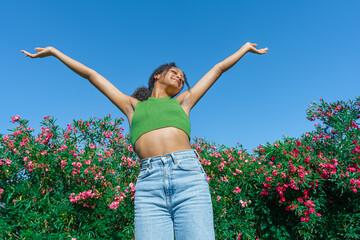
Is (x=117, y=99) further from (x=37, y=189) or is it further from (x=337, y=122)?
(x=337, y=122)

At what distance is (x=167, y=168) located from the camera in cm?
183

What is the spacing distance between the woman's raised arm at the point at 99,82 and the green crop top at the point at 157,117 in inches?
6.9

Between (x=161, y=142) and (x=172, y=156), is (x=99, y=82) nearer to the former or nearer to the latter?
(x=161, y=142)

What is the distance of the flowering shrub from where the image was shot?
4156mm

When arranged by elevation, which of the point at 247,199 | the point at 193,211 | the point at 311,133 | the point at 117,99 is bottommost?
the point at 193,211

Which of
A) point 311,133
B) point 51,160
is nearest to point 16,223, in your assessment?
point 51,160

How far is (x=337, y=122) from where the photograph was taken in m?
5.91

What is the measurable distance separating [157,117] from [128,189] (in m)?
2.60

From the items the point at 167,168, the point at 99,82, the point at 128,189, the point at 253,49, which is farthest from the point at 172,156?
the point at 128,189

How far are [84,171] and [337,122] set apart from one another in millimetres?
5149

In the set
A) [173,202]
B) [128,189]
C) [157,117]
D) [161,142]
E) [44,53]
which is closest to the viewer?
[173,202]

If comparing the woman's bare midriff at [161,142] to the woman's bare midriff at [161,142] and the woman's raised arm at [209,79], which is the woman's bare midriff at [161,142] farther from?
the woman's raised arm at [209,79]

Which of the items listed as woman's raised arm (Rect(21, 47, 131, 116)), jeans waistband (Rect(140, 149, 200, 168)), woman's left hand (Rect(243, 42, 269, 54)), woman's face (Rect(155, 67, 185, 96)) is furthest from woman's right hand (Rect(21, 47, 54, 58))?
woman's left hand (Rect(243, 42, 269, 54))

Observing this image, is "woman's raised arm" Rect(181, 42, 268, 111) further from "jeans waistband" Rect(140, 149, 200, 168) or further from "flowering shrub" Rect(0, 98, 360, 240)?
"flowering shrub" Rect(0, 98, 360, 240)
